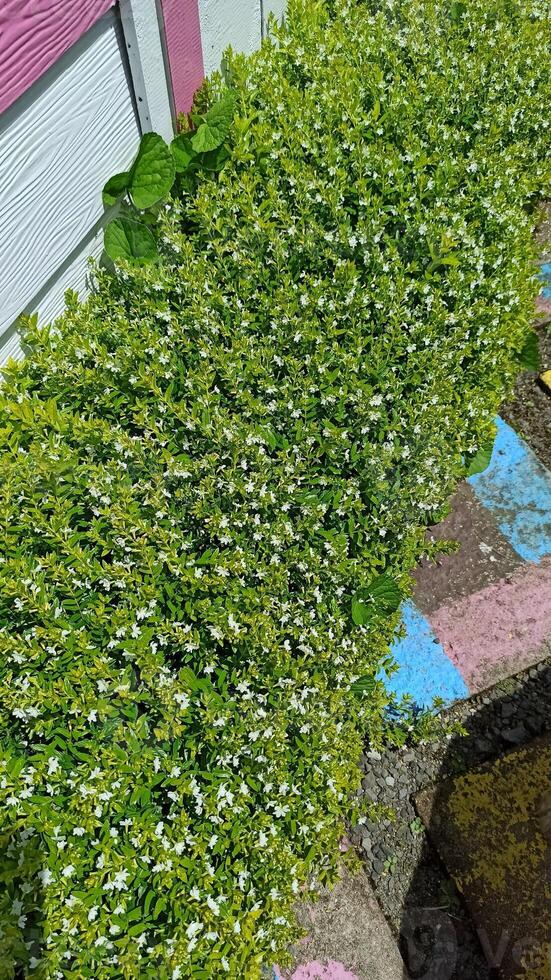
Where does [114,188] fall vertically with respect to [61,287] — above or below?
above

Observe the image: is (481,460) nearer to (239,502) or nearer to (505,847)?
(239,502)

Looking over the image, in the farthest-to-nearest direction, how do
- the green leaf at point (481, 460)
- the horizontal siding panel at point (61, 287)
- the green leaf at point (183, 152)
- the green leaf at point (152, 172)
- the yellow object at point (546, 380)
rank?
the yellow object at point (546, 380)
the green leaf at point (481, 460)
the green leaf at point (183, 152)
the green leaf at point (152, 172)
the horizontal siding panel at point (61, 287)

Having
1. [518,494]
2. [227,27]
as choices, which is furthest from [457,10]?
[518,494]

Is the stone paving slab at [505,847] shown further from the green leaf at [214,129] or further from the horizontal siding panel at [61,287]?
the green leaf at [214,129]

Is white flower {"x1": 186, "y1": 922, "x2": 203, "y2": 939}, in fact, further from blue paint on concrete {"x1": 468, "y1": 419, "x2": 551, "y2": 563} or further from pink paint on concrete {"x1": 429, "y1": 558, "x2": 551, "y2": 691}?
blue paint on concrete {"x1": 468, "y1": 419, "x2": 551, "y2": 563}

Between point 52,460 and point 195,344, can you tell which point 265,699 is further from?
point 195,344

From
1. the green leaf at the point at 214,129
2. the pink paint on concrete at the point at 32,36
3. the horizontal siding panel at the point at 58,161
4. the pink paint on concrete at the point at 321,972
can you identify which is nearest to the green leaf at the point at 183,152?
the green leaf at the point at 214,129

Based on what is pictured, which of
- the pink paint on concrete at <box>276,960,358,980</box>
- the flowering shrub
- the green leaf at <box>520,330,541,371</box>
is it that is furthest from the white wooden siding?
the pink paint on concrete at <box>276,960,358,980</box>
